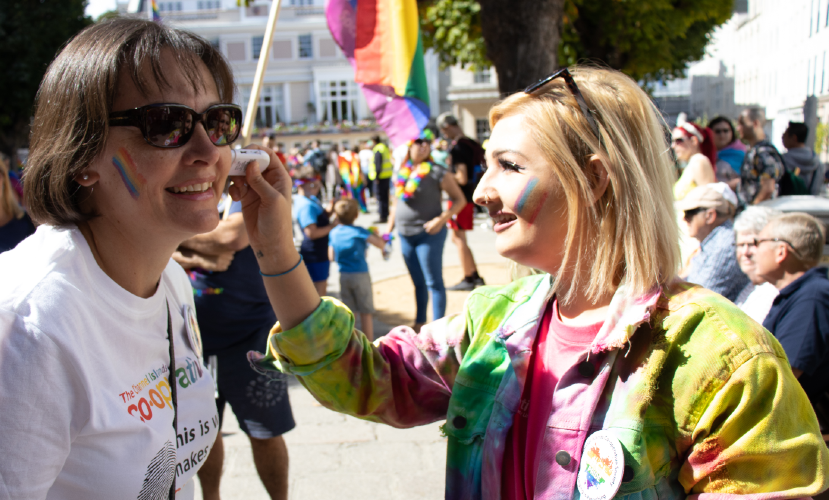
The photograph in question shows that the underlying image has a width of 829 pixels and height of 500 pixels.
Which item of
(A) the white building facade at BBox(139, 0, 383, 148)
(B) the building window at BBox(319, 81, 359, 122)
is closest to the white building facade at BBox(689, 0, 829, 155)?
(A) the white building facade at BBox(139, 0, 383, 148)

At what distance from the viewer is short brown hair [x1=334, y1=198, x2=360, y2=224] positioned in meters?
5.48

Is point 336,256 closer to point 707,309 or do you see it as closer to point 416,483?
point 416,483

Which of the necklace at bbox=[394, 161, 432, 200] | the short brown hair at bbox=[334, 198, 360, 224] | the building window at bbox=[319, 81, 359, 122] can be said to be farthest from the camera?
the building window at bbox=[319, 81, 359, 122]

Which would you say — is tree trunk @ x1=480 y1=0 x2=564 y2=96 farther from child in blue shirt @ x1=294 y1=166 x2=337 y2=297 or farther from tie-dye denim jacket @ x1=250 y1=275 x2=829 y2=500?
tie-dye denim jacket @ x1=250 y1=275 x2=829 y2=500

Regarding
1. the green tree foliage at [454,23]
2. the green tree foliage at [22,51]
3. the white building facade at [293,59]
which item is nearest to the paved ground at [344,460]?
the green tree foliage at [454,23]

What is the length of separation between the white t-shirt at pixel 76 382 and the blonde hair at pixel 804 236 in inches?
114

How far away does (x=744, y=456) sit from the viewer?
45.5 inches

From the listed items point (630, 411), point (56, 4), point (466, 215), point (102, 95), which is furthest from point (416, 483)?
point (56, 4)

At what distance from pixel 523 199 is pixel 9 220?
3.60 m

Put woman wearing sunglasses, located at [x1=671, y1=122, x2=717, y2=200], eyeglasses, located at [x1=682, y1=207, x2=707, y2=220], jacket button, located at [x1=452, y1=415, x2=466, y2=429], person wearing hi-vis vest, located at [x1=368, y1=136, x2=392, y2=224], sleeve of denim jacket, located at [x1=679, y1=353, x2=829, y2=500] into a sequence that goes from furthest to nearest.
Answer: person wearing hi-vis vest, located at [x1=368, y1=136, x2=392, y2=224]
woman wearing sunglasses, located at [x1=671, y1=122, x2=717, y2=200]
eyeglasses, located at [x1=682, y1=207, x2=707, y2=220]
jacket button, located at [x1=452, y1=415, x2=466, y2=429]
sleeve of denim jacket, located at [x1=679, y1=353, x2=829, y2=500]

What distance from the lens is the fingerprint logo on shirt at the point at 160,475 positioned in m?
1.38

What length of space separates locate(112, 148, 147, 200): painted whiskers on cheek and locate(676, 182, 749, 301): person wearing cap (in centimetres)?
307

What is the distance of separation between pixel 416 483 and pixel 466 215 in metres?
4.64

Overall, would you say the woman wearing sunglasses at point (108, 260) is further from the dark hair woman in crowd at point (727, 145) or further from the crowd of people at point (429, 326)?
the dark hair woman in crowd at point (727, 145)
